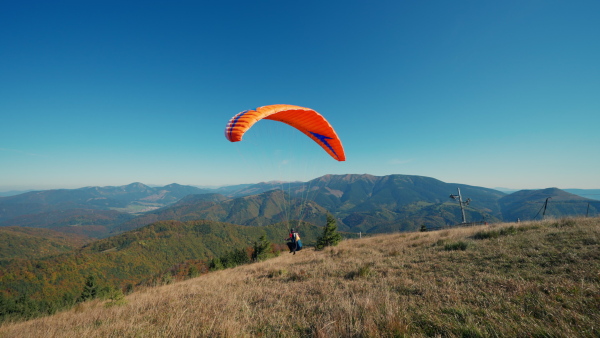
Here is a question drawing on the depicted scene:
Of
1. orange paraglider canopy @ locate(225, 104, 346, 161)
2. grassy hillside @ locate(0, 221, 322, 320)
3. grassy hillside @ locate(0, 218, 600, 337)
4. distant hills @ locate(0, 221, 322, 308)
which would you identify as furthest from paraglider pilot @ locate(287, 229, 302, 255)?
distant hills @ locate(0, 221, 322, 308)

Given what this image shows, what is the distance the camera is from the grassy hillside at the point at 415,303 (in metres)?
3.08

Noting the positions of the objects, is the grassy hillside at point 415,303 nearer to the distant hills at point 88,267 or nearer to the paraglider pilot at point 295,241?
the paraglider pilot at point 295,241

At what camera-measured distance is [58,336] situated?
3926 millimetres

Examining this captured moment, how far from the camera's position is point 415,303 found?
4.12 m

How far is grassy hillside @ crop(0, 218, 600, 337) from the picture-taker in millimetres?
3076

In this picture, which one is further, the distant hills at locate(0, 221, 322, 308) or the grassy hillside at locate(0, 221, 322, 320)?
the distant hills at locate(0, 221, 322, 308)

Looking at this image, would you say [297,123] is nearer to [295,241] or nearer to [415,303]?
[295,241]

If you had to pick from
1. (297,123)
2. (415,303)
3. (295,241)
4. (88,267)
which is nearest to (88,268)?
(88,267)

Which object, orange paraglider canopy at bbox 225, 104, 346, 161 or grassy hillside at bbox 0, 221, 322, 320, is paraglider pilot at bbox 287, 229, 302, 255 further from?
grassy hillside at bbox 0, 221, 322, 320

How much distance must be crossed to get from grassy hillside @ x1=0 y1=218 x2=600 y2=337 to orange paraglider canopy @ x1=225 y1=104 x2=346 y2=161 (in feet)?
17.8

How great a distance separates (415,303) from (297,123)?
Answer: 1006 centimetres

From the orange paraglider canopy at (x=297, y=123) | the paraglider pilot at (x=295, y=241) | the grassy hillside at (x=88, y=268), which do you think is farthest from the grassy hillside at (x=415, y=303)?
the grassy hillside at (x=88, y=268)

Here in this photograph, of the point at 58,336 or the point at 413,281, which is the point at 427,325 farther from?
the point at 58,336

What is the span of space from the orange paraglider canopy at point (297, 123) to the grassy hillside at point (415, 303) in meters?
5.42
